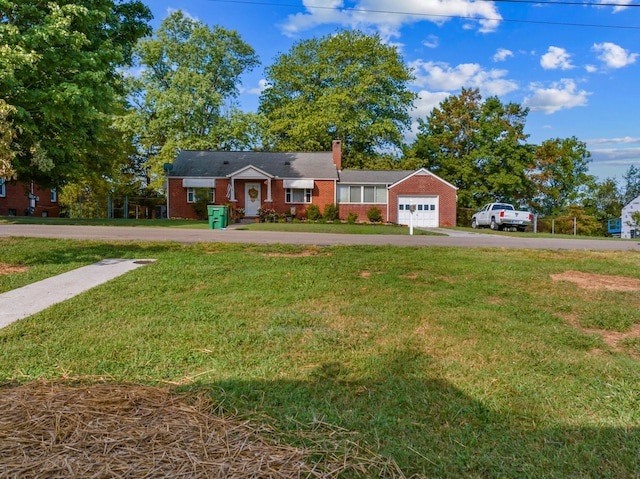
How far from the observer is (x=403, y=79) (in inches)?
1505

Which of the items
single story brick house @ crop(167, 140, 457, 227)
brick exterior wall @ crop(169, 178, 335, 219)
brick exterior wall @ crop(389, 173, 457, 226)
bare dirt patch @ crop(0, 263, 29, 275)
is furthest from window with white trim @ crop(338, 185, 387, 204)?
bare dirt patch @ crop(0, 263, 29, 275)

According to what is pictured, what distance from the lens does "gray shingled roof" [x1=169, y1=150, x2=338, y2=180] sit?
29422mm

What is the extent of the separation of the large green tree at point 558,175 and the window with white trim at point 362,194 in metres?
15.7

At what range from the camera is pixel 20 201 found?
29156 millimetres

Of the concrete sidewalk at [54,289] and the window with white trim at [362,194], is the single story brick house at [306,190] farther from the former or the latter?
the concrete sidewalk at [54,289]

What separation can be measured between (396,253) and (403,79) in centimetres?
3331

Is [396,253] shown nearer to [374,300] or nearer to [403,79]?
[374,300]

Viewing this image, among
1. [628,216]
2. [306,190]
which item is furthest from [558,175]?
[306,190]

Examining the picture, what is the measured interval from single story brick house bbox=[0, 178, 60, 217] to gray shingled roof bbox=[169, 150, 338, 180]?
922 cm

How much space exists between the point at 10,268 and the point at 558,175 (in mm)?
40715

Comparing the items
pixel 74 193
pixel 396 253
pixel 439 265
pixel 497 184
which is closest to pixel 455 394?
pixel 439 265

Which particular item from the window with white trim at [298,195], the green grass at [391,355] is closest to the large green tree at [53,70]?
the green grass at [391,355]

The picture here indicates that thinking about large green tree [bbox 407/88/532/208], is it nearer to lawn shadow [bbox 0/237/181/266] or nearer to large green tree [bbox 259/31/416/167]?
large green tree [bbox 259/31/416/167]

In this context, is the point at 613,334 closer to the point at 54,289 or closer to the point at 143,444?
the point at 143,444
